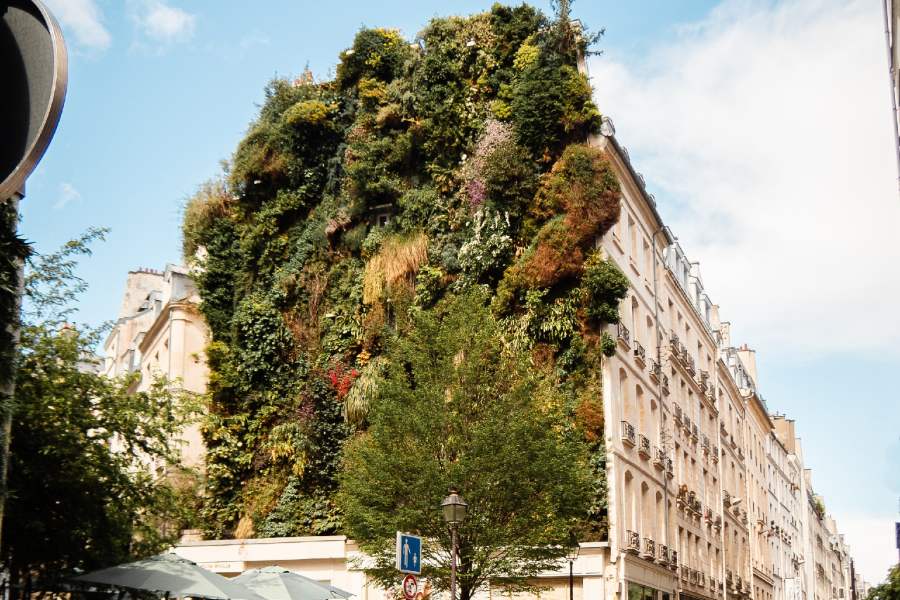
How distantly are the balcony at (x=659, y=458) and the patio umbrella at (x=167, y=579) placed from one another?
18.2 metres

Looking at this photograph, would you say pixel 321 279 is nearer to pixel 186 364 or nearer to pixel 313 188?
pixel 313 188

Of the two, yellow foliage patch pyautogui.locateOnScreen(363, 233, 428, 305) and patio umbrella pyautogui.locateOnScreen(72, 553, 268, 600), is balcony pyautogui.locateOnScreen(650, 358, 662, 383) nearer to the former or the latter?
yellow foliage patch pyautogui.locateOnScreen(363, 233, 428, 305)

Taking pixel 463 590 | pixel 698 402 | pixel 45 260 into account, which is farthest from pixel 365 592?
pixel 698 402

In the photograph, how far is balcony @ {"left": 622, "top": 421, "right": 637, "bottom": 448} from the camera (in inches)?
1123

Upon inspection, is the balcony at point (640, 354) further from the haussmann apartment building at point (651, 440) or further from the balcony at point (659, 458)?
the balcony at point (659, 458)

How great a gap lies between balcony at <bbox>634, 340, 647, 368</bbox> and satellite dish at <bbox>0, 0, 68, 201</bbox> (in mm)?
30086

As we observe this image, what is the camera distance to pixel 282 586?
19.5 metres

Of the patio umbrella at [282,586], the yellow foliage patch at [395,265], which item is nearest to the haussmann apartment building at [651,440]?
the patio umbrella at [282,586]

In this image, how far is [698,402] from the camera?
43.7 metres

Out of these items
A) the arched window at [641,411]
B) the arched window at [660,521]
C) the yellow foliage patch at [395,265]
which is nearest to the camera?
the yellow foliage patch at [395,265]

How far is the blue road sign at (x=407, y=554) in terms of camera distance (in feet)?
46.0

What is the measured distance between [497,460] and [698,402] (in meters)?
24.2

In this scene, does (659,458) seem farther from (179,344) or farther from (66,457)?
(66,457)

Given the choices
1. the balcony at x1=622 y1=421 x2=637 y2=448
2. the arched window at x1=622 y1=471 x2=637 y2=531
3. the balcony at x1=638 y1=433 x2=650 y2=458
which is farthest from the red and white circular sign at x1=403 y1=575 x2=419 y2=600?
the balcony at x1=638 y1=433 x2=650 y2=458
